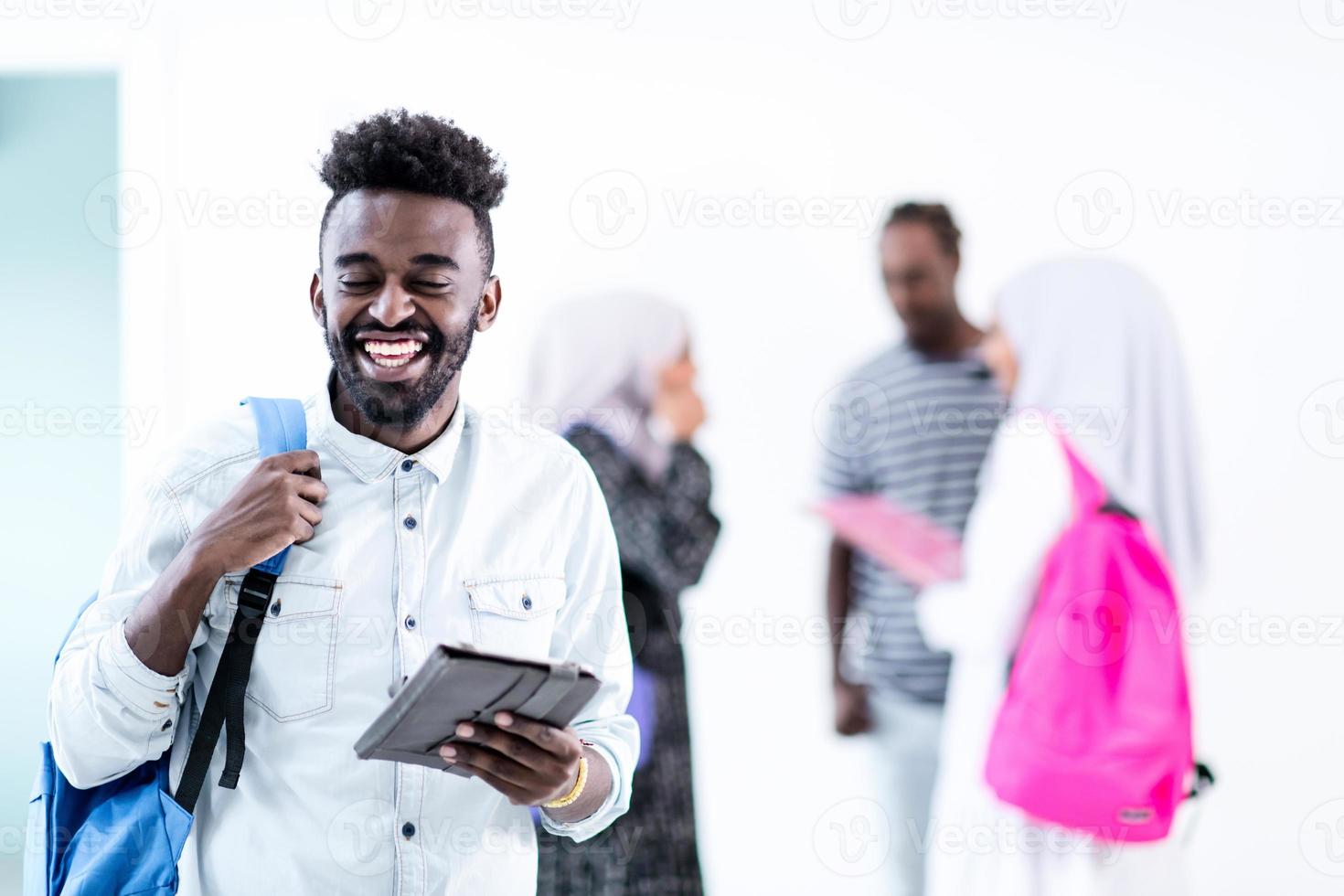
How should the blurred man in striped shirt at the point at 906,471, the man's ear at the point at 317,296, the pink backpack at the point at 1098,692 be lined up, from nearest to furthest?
the man's ear at the point at 317,296
the pink backpack at the point at 1098,692
the blurred man in striped shirt at the point at 906,471

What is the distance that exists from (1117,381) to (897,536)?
701 millimetres

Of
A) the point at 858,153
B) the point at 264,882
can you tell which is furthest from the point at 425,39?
the point at 264,882

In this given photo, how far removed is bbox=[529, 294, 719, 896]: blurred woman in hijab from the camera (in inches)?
114

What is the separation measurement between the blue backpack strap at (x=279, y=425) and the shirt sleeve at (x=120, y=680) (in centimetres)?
14

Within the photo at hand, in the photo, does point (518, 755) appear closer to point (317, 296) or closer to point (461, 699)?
point (461, 699)

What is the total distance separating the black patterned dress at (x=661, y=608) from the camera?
289 cm

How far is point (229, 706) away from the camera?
4.62ft
